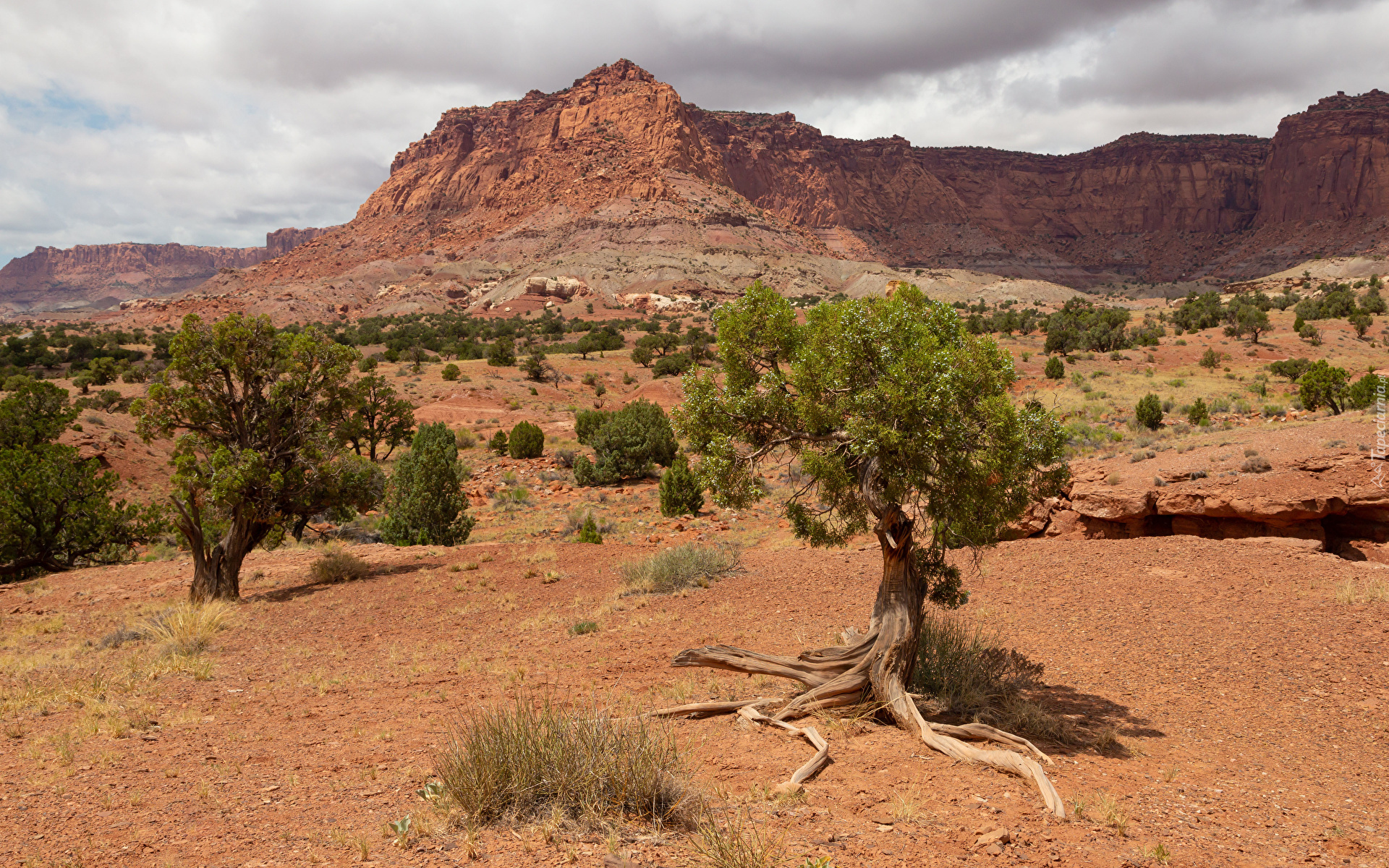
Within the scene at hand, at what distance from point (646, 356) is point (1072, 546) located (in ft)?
133

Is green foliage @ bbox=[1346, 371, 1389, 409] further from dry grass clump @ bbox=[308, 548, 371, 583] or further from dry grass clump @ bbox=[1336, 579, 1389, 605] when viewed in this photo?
dry grass clump @ bbox=[308, 548, 371, 583]

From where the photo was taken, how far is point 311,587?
47.2 ft

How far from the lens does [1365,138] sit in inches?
5202

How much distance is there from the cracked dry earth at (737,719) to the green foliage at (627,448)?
1170 centimetres

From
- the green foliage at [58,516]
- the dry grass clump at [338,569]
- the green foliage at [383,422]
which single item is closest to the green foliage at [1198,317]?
the green foliage at [383,422]

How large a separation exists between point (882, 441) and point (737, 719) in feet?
9.49

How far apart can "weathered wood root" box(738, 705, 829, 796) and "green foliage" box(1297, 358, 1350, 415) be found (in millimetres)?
20787

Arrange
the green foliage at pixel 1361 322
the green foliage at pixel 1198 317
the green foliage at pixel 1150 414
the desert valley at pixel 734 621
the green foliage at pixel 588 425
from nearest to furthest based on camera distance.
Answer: the desert valley at pixel 734 621
the green foliage at pixel 1150 414
the green foliage at pixel 588 425
the green foliage at pixel 1361 322
the green foliage at pixel 1198 317

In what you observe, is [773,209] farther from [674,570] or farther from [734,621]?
[734,621]

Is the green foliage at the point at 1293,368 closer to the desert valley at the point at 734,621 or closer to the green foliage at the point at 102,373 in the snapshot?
the desert valley at the point at 734,621

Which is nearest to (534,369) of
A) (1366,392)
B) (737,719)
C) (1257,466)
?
(1366,392)

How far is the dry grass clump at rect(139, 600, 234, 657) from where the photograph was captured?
10039mm

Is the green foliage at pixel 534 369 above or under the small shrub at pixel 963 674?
above

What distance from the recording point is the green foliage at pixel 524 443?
30250mm
